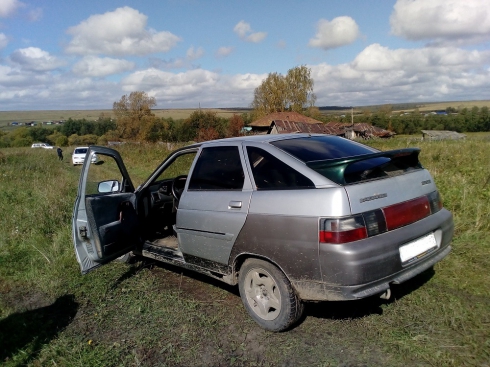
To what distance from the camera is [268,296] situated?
339cm

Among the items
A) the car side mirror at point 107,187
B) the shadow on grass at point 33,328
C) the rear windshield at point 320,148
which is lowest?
the shadow on grass at point 33,328

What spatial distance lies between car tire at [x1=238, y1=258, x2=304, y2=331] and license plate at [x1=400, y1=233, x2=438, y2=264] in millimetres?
904

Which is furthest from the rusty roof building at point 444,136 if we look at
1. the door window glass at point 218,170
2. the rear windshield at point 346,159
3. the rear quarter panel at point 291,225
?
the rear quarter panel at point 291,225

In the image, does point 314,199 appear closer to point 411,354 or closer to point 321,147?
point 321,147

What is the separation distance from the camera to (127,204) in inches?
185

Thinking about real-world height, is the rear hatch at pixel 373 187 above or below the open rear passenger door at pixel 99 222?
above

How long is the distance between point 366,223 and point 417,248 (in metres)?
0.64

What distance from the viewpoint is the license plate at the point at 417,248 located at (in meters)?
3.05

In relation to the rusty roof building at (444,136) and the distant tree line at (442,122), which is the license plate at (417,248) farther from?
the distant tree line at (442,122)

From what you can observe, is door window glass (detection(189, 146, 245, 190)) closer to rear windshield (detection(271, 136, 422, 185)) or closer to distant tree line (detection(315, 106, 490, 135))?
rear windshield (detection(271, 136, 422, 185))

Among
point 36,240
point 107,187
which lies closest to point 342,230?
point 107,187

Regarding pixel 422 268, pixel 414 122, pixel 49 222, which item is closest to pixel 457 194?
pixel 422 268

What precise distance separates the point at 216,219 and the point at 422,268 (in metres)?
1.81

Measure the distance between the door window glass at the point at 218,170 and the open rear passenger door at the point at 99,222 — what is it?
1.02 metres
